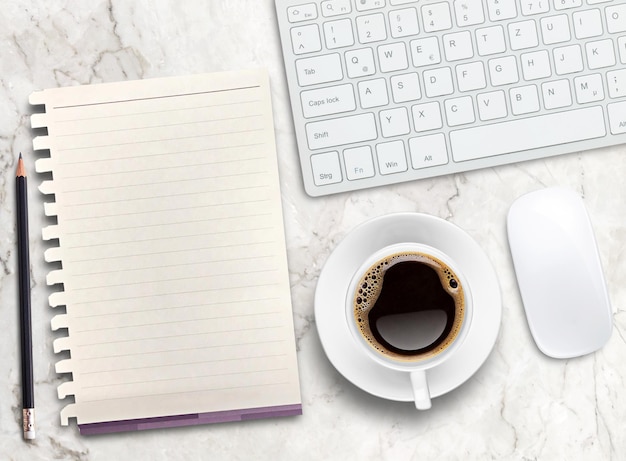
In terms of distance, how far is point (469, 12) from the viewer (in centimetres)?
60

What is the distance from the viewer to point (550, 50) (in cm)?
60

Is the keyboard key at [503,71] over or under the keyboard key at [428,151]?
over

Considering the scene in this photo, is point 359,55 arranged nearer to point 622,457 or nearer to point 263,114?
point 263,114

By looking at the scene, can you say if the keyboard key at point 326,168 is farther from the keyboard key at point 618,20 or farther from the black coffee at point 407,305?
the keyboard key at point 618,20

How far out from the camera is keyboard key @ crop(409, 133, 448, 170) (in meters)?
0.60

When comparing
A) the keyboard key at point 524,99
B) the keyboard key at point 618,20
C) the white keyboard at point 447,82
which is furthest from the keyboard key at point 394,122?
the keyboard key at point 618,20

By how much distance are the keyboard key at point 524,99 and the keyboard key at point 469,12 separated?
0.24 ft

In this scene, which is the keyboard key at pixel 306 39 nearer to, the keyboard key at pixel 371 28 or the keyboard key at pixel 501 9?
the keyboard key at pixel 371 28

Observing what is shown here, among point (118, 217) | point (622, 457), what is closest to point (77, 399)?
point (118, 217)

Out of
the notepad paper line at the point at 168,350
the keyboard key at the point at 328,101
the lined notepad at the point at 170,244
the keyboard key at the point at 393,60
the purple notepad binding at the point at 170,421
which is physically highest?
the keyboard key at the point at 393,60

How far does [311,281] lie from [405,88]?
21cm

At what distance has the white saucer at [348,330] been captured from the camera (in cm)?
58

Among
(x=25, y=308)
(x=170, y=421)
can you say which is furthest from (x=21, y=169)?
(x=170, y=421)

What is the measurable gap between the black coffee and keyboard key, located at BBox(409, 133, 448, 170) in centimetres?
9
